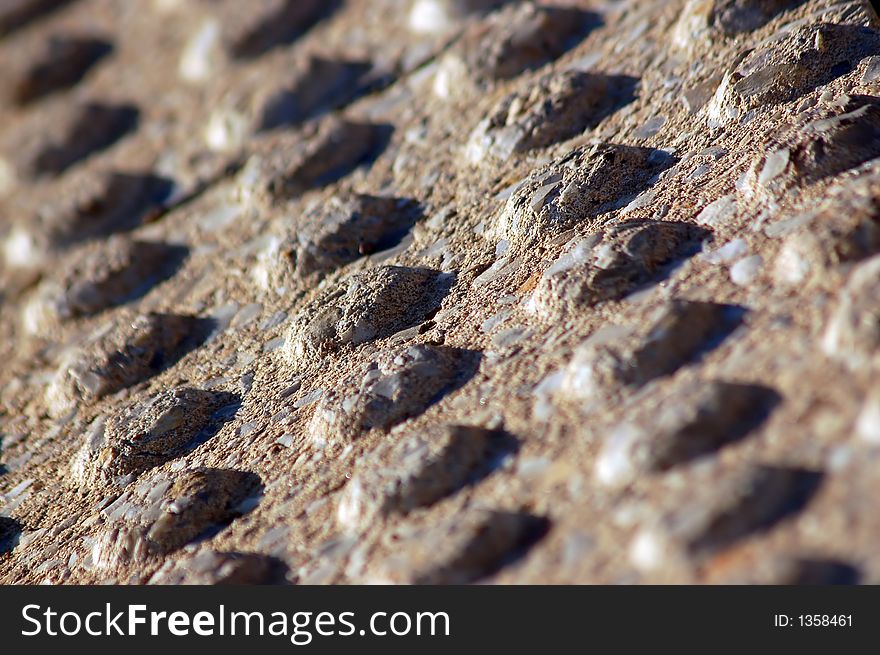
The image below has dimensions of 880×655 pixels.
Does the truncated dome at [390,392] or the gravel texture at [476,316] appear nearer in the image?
the gravel texture at [476,316]

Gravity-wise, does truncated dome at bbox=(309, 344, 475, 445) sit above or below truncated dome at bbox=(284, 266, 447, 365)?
below

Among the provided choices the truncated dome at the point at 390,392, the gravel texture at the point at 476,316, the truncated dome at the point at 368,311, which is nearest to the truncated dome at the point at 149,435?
the gravel texture at the point at 476,316

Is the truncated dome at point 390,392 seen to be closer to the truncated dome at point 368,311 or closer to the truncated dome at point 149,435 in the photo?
the truncated dome at point 368,311

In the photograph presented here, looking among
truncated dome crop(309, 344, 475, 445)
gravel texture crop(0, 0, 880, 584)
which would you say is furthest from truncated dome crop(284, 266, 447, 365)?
truncated dome crop(309, 344, 475, 445)

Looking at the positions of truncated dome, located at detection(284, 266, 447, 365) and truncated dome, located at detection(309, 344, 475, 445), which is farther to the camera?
truncated dome, located at detection(284, 266, 447, 365)

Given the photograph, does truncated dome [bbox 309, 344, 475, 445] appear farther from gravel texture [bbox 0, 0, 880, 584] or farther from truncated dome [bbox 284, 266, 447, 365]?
truncated dome [bbox 284, 266, 447, 365]

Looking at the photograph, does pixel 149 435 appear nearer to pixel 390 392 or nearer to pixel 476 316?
pixel 390 392

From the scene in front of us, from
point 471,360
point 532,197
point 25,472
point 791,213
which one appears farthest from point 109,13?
point 791,213

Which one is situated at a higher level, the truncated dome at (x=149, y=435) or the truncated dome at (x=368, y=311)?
the truncated dome at (x=368, y=311)

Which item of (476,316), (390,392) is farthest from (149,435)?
(476,316)

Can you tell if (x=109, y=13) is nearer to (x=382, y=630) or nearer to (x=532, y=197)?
(x=532, y=197)

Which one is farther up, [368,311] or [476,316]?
[368,311]
